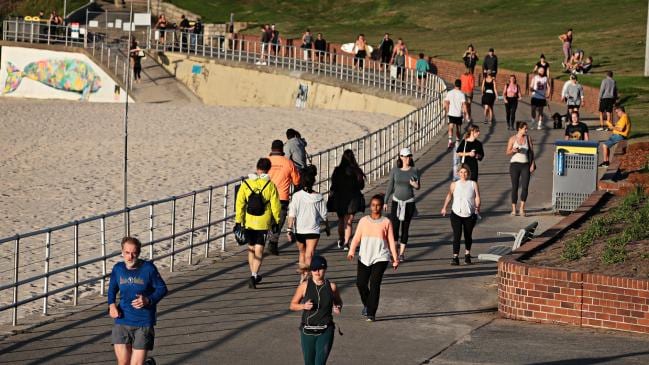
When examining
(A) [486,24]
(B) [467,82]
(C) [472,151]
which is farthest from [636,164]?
(A) [486,24]

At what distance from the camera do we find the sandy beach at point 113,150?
27.0 meters

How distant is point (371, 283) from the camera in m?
14.5

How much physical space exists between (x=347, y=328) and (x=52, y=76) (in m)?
47.0

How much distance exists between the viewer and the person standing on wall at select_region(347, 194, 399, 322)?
14383 millimetres

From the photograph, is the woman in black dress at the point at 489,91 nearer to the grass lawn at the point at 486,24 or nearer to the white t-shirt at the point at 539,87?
the white t-shirt at the point at 539,87

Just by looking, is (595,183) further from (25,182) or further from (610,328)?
(25,182)

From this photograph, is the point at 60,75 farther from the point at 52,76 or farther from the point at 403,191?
the point at 403,191

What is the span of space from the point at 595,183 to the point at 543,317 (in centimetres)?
684

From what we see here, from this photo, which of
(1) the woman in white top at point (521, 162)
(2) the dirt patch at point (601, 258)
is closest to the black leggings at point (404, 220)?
(2) the dirt patch at point (601, 258)

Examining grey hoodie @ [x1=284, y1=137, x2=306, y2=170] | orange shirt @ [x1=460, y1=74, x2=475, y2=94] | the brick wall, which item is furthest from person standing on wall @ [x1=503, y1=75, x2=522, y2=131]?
the brick wall

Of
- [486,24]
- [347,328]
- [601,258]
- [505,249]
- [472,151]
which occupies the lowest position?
[347,328]

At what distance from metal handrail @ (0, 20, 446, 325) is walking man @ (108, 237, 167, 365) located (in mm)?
2794

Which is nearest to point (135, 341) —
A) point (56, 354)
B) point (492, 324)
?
point (56, 354)

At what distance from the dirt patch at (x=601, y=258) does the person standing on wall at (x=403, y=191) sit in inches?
77.3
